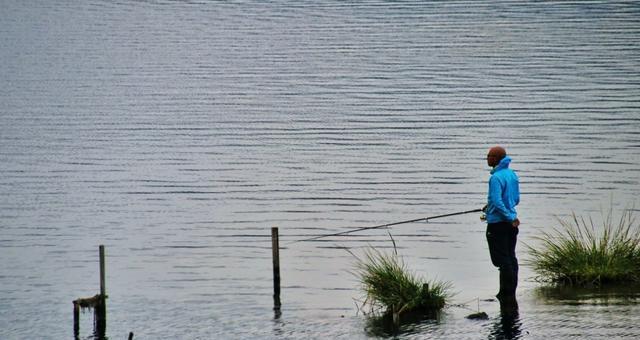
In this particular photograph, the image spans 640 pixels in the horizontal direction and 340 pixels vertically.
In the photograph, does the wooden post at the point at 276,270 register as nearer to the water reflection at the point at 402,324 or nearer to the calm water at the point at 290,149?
the calm water at the point at 290,149

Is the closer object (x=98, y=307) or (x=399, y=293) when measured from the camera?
(x=399, y=293)

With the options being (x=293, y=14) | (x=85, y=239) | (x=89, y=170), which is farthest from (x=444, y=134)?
(x=293, y=14)

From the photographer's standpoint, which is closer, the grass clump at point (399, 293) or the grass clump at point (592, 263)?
the grass clump at point (399, 293)

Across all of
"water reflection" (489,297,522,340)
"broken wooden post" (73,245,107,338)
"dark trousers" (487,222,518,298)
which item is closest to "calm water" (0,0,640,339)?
"water reflection" (489,297,522,340)

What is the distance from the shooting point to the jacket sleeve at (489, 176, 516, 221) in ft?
55.3

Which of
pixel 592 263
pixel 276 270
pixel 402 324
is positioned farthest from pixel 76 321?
pixel 592 263

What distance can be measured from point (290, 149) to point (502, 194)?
28039 mm

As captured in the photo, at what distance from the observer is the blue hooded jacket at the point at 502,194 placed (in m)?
16.9

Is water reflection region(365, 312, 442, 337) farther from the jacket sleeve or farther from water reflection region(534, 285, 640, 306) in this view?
water reflection region(534, 285, 640, 306)

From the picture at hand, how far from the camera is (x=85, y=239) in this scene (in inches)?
1179

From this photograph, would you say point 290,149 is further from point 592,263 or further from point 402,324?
point 402,324

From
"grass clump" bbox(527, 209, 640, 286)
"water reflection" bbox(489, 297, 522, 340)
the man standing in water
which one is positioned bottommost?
"water reflection" bbox(489, 297, 522, 340)

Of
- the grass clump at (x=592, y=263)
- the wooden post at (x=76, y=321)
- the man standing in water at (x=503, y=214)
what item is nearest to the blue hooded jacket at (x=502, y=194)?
the man standing in water at (x=503, y=214)

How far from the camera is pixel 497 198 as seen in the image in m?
16.9
